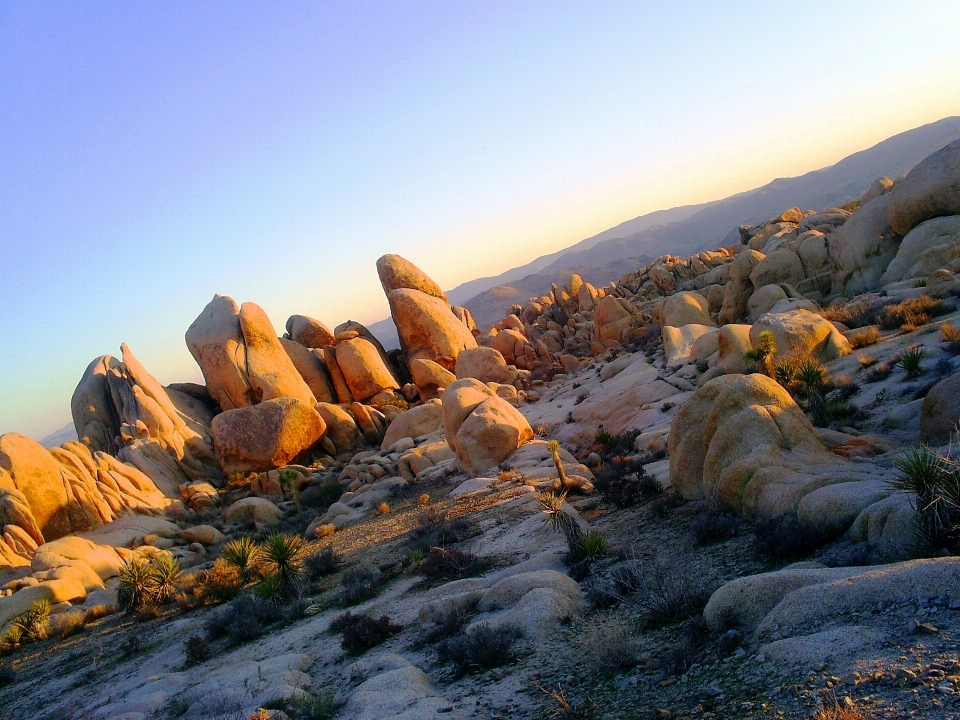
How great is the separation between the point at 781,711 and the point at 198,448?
33.2 metres

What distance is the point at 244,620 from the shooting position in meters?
11.5

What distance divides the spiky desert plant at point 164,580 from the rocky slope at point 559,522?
1.40ft

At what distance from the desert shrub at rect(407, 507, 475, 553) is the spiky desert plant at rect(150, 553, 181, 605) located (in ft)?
21.1

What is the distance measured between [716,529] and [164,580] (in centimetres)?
1425

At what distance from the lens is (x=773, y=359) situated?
15.9m

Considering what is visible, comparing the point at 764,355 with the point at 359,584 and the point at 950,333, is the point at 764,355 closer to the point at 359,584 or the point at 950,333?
the point at 950,333

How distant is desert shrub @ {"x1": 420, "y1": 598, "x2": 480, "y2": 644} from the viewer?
822cm

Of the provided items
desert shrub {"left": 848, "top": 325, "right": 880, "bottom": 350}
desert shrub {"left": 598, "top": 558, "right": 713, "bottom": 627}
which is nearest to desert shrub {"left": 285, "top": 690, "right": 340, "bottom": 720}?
desert shrub {"left": 598, "top": 558, "right": 713, "bottom": 627}

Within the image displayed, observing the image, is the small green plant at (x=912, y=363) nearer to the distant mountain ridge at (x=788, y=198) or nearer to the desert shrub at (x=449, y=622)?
the desert shrub at (x=449, y=622)

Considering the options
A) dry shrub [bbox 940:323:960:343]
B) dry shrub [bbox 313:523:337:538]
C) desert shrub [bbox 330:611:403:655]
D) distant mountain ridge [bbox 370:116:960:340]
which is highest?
distant mountain ridge [bbox 370:116:960:340]

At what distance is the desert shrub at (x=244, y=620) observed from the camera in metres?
11.2

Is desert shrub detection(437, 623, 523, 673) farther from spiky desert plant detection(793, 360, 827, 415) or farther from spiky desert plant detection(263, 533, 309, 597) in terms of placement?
spiky desert plant detection(793, 360, 827, 415)

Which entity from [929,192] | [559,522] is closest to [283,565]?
[559,522]

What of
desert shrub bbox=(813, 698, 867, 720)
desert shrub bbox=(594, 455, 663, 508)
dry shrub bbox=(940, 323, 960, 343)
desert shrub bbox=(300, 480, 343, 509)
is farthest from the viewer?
desert shrub bbox=(300, 480, 343, 509)
